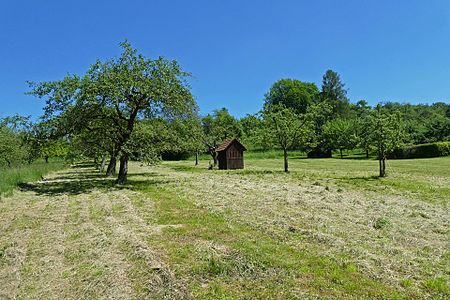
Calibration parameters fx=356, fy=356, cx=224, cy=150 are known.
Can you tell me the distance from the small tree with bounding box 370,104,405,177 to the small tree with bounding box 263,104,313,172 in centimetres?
700

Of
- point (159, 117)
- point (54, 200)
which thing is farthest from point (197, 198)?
point (159, 117)

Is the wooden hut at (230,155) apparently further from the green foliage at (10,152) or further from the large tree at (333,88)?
the large tree at (333,88)

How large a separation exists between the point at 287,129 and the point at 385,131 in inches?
327

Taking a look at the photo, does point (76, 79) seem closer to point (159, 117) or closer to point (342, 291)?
point (159, 117)

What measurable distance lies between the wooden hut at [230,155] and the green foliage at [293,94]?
58308mm

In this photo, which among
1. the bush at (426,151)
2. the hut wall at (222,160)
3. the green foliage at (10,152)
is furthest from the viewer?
the bush at (426,151)

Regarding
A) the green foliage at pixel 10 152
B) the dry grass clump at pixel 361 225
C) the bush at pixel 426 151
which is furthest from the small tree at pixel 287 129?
the bush at pixel 426 151

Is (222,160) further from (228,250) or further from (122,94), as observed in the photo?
(228,250)

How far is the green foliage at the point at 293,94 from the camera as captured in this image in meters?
93.9

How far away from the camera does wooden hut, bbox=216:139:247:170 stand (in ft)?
115

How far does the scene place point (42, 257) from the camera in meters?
6.53

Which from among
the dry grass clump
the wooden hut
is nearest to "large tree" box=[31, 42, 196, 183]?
the dry grass clump

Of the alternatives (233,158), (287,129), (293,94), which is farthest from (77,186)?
(293,94)

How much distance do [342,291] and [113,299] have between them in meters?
3.08
